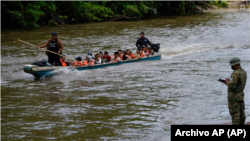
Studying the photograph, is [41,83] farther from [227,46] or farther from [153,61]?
[227,46]

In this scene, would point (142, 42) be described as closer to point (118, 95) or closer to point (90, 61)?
point (90, 61)

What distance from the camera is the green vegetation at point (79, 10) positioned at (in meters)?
30.5

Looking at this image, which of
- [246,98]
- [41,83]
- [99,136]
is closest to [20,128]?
[99,136]

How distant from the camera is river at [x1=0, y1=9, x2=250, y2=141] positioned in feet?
28.4

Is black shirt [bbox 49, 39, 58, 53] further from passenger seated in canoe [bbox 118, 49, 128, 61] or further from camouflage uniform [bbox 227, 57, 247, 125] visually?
camouflage uniform [bbox 227, 57, 247, 125]

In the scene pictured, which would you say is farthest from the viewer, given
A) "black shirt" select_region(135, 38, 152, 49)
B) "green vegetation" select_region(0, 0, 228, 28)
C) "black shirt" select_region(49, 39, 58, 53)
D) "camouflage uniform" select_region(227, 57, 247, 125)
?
"green vegetation" select_region(0, 0, 228, 28)

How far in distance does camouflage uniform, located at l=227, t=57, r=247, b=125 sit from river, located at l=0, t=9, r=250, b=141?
117 centimetres

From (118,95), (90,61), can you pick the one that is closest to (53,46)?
(90,61)

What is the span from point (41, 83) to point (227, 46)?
13.2 meters

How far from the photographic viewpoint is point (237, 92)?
24.0 ft

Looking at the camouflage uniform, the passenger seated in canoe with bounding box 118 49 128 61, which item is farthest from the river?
the camouflage uniform

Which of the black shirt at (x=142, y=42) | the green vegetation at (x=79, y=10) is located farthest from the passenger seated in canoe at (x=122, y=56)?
the green vegetation at (x=79, y=10)

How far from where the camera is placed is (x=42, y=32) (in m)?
29.6

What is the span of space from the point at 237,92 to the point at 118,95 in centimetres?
507
